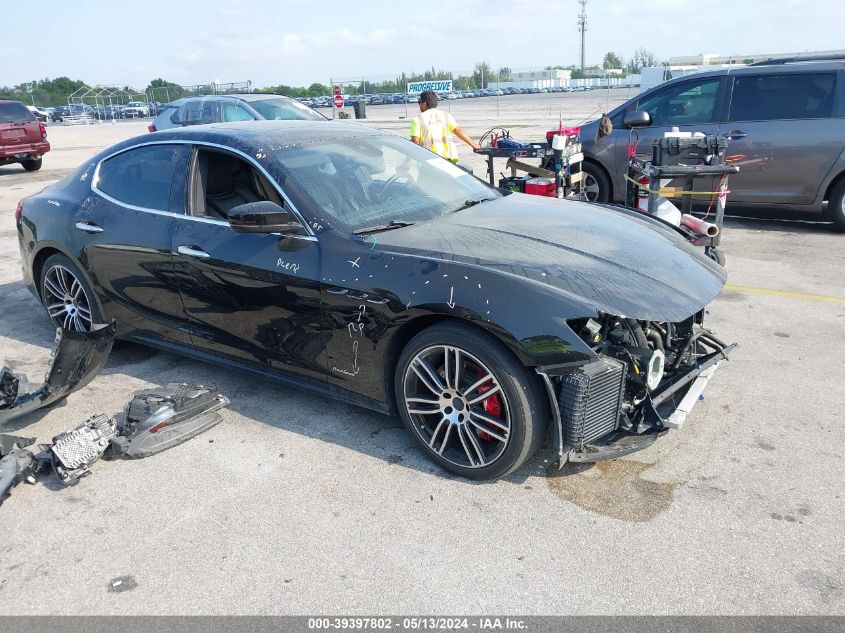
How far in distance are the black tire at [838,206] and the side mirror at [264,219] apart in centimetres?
683

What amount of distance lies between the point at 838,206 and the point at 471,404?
6.66 meters

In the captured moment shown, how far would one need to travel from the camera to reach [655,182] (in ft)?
20.7

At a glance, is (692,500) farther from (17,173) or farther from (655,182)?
(17,173)

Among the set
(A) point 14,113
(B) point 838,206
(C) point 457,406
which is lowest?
(B) point 838,206

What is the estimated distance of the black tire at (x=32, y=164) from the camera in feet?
57.5

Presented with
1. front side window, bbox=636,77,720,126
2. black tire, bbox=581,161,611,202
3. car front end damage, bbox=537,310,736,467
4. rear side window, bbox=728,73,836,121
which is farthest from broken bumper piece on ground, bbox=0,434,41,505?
rear side window, bbox=728,73,836,121

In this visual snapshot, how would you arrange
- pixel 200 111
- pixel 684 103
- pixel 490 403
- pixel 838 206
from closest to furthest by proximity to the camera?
pixel 490 403 < pixel 838 206 < pixel 684 103 < pixel 200 111

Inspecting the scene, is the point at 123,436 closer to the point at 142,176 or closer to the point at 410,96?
the point at 142,176

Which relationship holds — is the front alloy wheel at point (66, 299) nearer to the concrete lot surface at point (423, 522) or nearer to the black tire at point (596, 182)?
the concrete lot surface at point (423, 522)

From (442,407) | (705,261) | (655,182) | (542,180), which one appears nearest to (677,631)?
(442,407)

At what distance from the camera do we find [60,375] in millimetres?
4168

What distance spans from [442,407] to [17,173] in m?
18.2

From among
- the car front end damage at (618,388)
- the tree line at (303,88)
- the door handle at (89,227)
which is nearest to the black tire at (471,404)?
the car front end damage at (618,388)

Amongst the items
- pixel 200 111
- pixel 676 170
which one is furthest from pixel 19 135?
pixel 676 170
